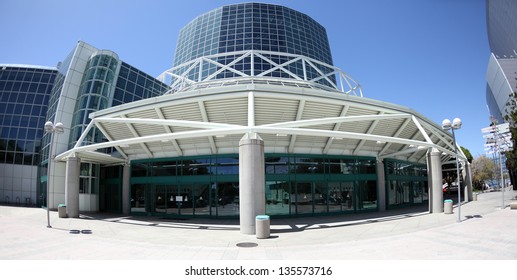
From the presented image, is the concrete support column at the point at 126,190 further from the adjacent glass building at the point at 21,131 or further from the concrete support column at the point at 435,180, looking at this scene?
the concrete support column at the point at 435,180

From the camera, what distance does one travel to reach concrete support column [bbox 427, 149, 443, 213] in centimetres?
1938

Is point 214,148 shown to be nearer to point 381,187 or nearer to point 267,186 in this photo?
point 267,186

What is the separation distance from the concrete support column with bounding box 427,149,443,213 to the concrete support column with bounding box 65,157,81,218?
24574 millimetres

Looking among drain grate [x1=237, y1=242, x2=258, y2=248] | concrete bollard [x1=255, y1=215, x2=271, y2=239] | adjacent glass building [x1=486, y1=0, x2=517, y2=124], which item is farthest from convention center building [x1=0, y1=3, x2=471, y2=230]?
adjacent glass building [x1=486, y1=0, x2=517, y2=124]

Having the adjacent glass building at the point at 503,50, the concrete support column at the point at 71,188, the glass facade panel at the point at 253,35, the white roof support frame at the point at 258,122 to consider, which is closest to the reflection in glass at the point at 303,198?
the white roof support frame at the point at 258,122

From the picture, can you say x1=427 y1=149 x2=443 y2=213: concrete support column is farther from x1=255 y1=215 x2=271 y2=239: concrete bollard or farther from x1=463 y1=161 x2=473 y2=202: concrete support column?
x1=463 y1=161 x2=473 y2=202: concrete support column

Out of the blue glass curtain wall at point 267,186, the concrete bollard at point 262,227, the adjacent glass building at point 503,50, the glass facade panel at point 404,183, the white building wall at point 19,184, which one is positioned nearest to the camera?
the concrete bollard at point 262,227

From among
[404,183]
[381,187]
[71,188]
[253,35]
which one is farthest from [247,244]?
[253,35]

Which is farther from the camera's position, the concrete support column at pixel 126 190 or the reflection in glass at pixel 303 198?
the concrete support column at pixel 126 190

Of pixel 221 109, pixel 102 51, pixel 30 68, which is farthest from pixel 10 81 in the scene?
pixel 221 109

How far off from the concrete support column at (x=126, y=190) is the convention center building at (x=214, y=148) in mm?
91

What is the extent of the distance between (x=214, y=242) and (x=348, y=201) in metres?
13.7

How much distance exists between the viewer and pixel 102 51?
30.6m

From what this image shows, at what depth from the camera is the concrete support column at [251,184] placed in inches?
537
